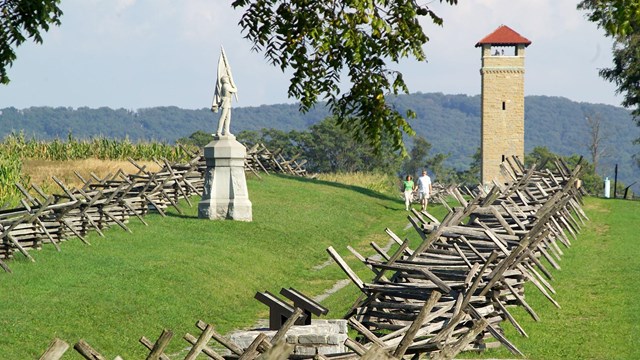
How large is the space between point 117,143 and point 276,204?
10090 millimetres

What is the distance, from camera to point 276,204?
32.5 metres

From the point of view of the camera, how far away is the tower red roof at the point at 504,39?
212 feet

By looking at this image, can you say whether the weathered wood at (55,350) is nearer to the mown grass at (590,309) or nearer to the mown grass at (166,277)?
the mown grass at (166,277)

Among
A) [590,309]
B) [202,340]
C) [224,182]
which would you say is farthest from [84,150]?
[202,340]

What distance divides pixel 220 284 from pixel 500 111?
4292 cm

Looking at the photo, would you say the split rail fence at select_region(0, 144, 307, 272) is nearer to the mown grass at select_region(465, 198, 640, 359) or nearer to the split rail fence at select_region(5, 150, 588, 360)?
the split rail fence at select_region(5, 150, 588, 360)

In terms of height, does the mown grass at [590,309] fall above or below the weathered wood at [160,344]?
below

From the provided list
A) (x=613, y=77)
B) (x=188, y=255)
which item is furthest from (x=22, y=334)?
(x=613, y=77)

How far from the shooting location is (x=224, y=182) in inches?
1080

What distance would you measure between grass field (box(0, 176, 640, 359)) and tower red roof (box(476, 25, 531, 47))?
33942 millimetres

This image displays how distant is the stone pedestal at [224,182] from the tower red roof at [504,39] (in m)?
39.0

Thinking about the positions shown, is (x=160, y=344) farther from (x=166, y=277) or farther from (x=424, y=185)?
(x=424, y=185)

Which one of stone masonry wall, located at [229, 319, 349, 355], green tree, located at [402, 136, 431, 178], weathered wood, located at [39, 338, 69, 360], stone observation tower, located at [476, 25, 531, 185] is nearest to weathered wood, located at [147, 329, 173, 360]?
weathered wood, located at [39, 338, 69, 360]

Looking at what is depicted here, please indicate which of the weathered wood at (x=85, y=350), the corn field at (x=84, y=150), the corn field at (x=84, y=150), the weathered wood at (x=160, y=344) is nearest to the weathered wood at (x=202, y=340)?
the weathered wood at (x=160, y=344)
